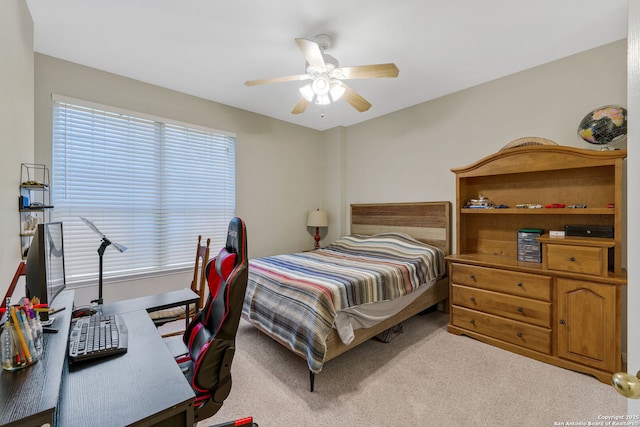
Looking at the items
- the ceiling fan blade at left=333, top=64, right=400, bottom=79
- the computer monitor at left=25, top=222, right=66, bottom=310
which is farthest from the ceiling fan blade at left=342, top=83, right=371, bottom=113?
the computer monitor at left=25, top=222, right=66, bottom=310

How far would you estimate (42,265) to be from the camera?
109 cm

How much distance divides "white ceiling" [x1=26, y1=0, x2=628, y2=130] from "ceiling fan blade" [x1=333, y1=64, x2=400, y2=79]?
1.09 feet

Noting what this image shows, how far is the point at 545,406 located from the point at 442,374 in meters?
0.61

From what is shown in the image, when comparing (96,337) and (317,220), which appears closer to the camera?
(96,337)

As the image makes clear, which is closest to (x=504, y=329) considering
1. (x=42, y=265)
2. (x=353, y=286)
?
(x=353, y=286)

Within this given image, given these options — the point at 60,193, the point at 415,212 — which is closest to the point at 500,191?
the point at 415,212

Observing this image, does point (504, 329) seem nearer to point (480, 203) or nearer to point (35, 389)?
point (480, 203)

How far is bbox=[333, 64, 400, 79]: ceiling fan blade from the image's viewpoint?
2006 mm

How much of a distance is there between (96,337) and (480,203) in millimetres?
3164

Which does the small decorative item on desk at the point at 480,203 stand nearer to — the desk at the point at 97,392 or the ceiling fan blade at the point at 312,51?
the ceiling fan blade at the point at 312,51

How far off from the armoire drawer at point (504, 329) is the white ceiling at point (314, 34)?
92.6 inches

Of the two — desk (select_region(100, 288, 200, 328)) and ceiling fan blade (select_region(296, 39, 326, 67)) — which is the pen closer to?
desk (select_region(100, 288, 200, 328))

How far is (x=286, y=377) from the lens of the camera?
2.11 metres

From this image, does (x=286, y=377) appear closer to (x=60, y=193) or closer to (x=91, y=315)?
(x=91, y=315)
